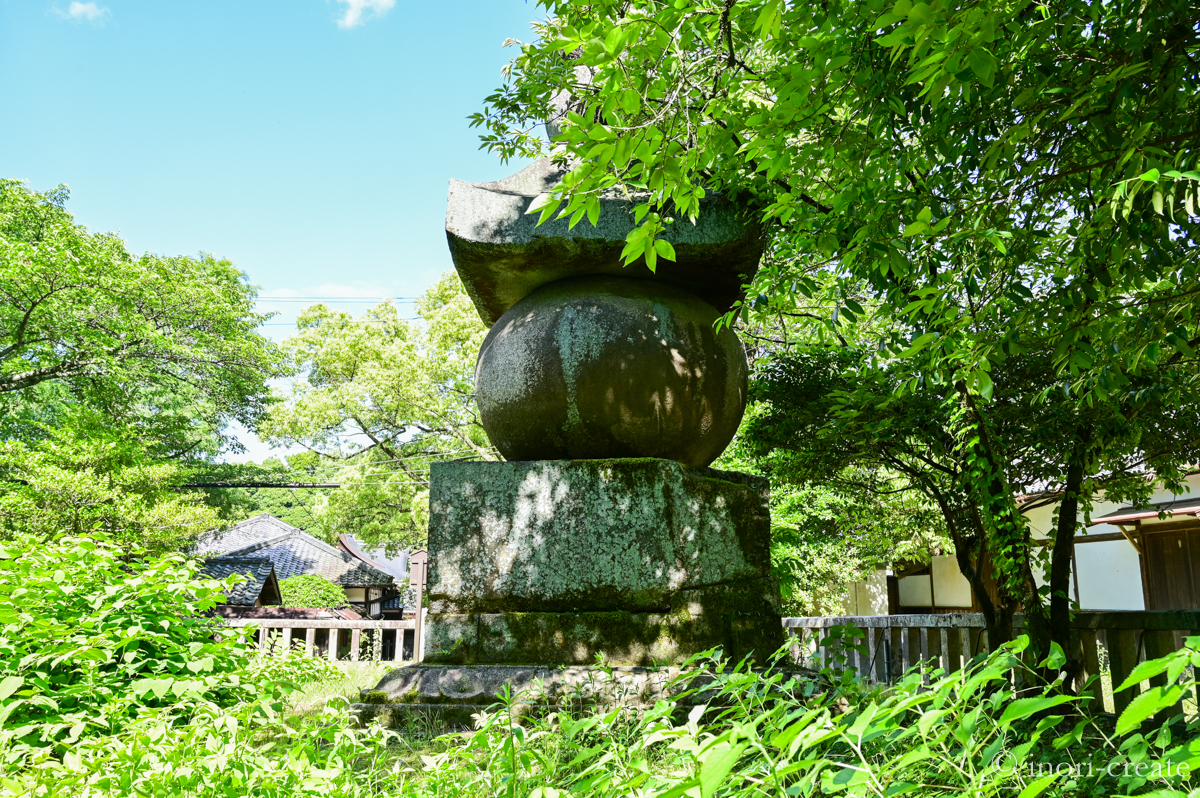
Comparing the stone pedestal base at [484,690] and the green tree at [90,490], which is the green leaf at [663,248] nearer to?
the stone pedestal base at [484,690]

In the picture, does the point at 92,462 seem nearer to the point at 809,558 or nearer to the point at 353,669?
the point at 353,669

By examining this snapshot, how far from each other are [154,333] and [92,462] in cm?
239

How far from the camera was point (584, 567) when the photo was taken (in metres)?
3.18

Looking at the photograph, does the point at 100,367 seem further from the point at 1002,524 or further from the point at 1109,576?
the point at 1109,576

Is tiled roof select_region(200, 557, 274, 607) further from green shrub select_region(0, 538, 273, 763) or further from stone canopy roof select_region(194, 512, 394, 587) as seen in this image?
green shrub select_region(0, 538, 273, 763)

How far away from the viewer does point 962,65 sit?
1724 millimetres

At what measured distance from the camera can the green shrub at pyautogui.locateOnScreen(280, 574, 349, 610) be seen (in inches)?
754

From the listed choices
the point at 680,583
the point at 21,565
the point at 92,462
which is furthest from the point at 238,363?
the point at 680,583

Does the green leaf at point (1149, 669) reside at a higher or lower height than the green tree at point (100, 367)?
lower

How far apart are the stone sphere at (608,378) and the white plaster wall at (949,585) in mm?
11399

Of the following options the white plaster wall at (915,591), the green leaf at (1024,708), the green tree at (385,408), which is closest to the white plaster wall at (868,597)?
the white plaster wall at (915,591)

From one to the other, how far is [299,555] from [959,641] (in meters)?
23.9

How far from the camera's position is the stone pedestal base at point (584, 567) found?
312 cm

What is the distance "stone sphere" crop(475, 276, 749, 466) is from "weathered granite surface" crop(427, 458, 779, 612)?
219mm
